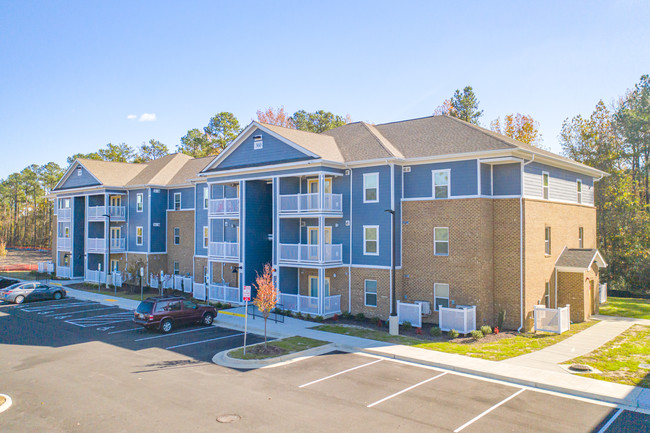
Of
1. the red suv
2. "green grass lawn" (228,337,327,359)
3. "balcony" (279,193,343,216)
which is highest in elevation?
"balcony" (279,193,343,216)

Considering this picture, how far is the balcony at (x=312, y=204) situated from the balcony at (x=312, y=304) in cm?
466

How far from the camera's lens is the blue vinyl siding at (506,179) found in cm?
2244

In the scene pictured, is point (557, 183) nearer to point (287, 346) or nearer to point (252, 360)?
point (287, 346)

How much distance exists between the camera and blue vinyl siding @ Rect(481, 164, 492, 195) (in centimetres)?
2239

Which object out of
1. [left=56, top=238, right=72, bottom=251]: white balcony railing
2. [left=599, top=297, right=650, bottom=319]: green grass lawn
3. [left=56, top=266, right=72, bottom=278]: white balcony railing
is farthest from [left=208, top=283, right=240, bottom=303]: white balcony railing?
[left=599, top=297, right=650, bottom=319]: green grass lawn

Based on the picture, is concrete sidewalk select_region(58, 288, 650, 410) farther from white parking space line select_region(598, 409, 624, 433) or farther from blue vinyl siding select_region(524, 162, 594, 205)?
blue vinyl siding select_region(524, 162, 594, 205)

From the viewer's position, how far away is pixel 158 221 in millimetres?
39031

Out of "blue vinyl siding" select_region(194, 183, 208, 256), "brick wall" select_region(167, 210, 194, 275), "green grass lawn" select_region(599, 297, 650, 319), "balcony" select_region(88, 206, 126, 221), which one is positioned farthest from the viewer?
"balcony" select_region(88, 206, 126, 221)

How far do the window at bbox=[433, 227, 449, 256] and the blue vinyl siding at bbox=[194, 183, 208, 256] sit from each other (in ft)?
60.4

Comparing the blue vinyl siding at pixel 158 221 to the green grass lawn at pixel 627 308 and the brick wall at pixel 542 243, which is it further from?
the green grass lawn at pixel 627 308

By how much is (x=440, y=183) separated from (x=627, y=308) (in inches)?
650

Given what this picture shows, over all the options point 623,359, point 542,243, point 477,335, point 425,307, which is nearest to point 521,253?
point 542,243

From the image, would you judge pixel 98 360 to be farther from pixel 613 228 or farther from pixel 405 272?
pixel 613 228

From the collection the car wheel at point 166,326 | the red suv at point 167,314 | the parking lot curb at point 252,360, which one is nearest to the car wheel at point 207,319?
the red suv at point 167,314
